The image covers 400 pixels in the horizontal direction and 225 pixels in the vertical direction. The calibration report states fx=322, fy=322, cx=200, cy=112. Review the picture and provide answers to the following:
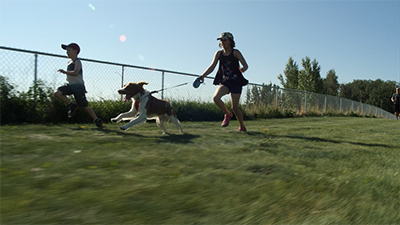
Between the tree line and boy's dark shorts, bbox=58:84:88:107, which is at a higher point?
the tree line

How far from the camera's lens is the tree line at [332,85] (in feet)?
175

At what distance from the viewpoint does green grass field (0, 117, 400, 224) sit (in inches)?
71.4

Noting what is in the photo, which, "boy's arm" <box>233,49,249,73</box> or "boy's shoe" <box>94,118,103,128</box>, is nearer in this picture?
"boy's arm" <box>233,49,249,73</box>

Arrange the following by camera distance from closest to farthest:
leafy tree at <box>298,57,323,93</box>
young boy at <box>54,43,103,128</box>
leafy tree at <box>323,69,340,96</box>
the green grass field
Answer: the green grass field < young boy at <box>54,43,103,128</box> < leafy tree at <box>298,57,323,93</box> < leafy tree at <box>323,69,340,96</box>

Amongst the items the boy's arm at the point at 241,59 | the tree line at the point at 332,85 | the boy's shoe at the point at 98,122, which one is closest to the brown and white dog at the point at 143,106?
the boy's shoe at the point at 98,122

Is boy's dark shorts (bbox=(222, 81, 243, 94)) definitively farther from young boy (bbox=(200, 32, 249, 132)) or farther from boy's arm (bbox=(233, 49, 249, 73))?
boy's arm (bbox=(233, 49, 249, 73))

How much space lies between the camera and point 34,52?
317 inches

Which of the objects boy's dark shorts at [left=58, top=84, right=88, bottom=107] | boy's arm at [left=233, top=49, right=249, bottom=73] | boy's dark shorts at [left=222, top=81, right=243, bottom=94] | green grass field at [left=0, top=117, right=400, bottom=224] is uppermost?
boy's arm at [left=233, top=49, right=249, bottom=73]

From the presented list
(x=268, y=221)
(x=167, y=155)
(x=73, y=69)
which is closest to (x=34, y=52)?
(x=73, y=69)

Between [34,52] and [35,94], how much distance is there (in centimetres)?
116

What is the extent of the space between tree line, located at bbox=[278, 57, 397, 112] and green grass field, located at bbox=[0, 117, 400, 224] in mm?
51789

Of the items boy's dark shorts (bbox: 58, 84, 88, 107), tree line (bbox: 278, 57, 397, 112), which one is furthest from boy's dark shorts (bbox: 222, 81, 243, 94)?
tree line (bbox: 278, 57, 397, 112)

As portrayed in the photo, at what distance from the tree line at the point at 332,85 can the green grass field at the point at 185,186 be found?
51.8 m

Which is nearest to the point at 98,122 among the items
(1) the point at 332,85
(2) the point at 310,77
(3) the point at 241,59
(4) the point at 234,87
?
(4) the point at 234,87
